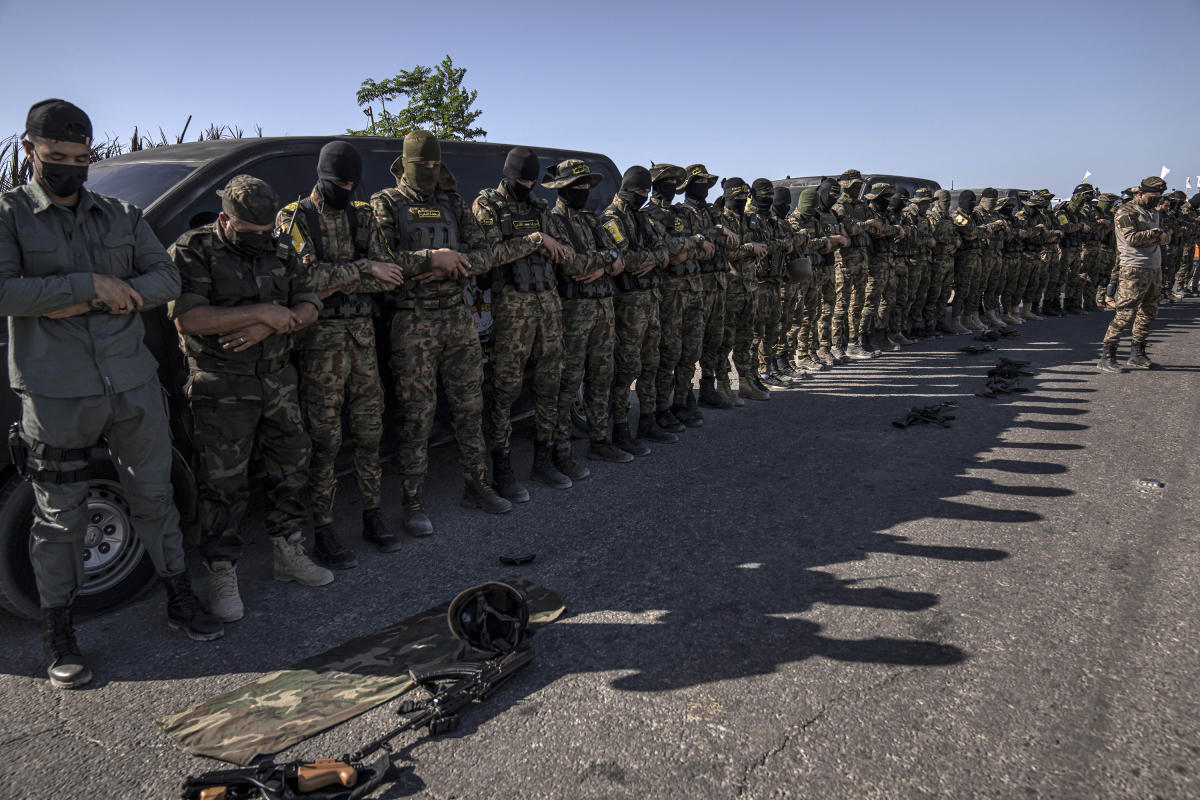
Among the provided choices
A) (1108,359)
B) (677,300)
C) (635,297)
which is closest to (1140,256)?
(1108,359)

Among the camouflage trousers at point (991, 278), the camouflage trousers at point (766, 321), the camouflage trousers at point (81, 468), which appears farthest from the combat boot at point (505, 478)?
the camouflage trousers at point (991, 278)

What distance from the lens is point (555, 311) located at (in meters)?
5.09

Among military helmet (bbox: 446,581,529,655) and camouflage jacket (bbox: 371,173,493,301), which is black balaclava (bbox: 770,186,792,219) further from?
military helmet (bbox: 446,581,529,655)

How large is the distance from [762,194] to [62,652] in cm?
734

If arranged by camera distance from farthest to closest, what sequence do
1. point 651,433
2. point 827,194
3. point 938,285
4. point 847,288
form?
point 938,285 < point 847,288 < point 827,194 < point 651,433

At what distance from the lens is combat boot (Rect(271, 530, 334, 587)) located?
383cm

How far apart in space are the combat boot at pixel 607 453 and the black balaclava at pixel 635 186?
191cm

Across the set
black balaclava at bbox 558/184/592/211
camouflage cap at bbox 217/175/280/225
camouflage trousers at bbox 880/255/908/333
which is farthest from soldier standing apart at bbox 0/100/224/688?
camouflage trousers at bbox 880/255/908/333

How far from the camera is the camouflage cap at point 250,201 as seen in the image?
3283 mm

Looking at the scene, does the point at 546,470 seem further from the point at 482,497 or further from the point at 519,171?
the point at 519,171

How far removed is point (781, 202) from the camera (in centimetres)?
885

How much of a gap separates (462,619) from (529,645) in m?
0.29

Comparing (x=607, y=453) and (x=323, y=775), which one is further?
(x=607, y=453)

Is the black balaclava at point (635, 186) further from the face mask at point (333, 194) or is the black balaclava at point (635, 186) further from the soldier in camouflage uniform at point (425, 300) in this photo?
the face mask at point (333, 194)
